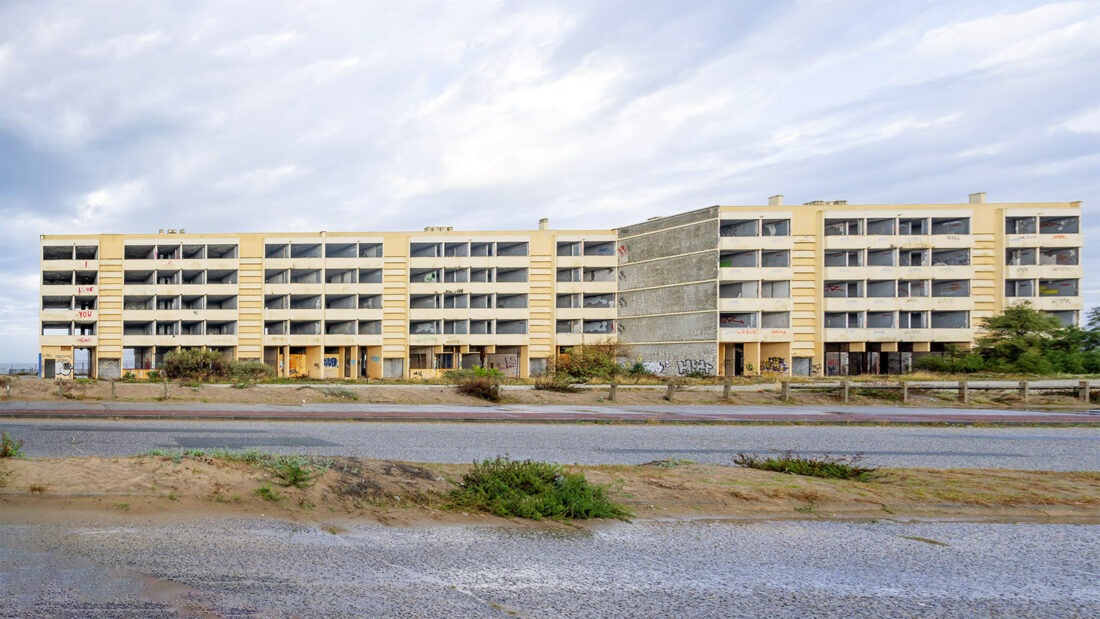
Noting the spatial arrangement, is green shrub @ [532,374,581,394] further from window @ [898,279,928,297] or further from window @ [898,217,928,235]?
window @ [898,217,928,235]

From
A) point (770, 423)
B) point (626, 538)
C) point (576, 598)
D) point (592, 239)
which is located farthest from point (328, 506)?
point (592, 239)

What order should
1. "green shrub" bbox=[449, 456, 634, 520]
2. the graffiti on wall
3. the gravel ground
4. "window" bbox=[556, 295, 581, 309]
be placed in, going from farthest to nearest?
"window" bbox=[556, 295, 581, 309] < the graffiti on wall < "green shrub" bbox=[449, 456, 634, 520] < the gravel ground

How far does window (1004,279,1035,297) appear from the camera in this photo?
67.4 m

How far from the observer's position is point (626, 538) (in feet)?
23.1

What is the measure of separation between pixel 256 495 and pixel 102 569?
227 centimetres

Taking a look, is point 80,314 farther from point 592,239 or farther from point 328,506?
point 328,506

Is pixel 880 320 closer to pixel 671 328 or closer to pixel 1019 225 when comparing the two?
pixel 1019 225

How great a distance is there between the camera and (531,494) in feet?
26.7

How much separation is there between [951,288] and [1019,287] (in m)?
5.68

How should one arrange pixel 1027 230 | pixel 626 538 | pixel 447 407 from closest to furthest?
1. pixel 626 538
2. pixel 447 407
3. pixel 1027 230

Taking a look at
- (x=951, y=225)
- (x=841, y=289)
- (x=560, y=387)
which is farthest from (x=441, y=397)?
(x=951, y=225)

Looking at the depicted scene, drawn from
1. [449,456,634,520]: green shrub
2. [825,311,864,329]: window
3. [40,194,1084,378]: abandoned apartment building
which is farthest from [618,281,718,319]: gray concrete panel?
[449,456,634,520]: green shrub

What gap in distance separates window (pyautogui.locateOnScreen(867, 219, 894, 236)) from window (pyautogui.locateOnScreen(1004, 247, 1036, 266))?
10233mm

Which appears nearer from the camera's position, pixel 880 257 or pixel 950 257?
pixel 880 257
